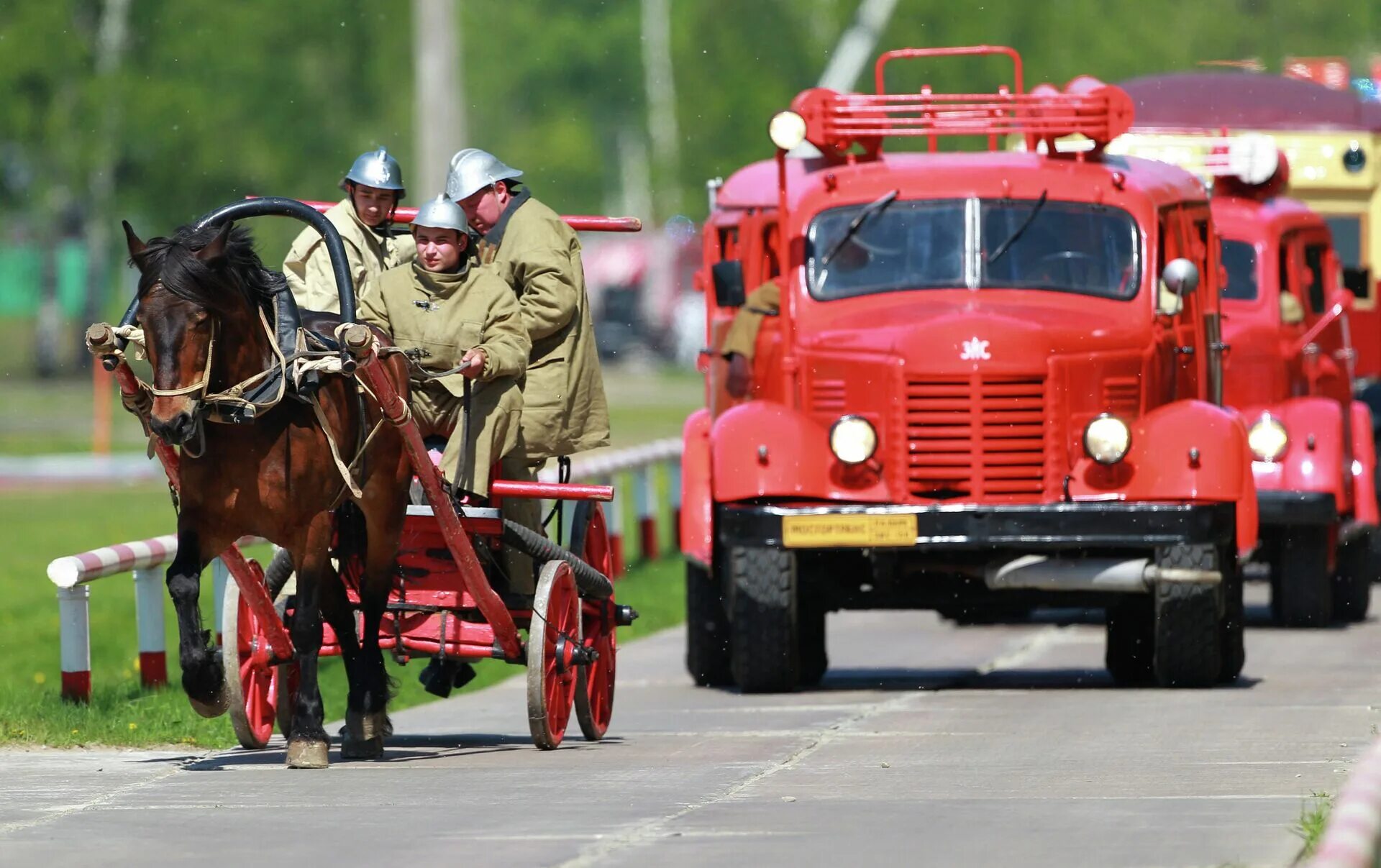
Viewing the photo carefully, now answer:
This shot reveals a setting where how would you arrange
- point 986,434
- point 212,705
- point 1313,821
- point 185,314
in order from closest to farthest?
point 1313,821, point 185,314, point 212,705, point 986,434

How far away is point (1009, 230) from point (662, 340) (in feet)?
184

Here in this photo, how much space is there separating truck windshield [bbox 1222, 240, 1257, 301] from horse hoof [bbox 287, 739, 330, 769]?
9903 mm

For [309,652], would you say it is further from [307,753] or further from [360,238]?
[360,238]

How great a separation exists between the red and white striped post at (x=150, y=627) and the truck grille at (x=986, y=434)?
386cm

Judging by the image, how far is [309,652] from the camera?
11.7 meters

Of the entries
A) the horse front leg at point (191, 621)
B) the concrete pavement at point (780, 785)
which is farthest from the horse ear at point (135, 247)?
the concrete pavement at point (780, 785)

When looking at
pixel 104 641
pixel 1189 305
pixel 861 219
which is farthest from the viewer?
pixel 104 641

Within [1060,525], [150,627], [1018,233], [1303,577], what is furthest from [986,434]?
[1303,577]

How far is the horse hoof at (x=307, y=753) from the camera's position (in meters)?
11.7

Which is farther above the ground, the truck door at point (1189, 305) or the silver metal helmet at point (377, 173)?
the silver metal helmet at point (377, 173)

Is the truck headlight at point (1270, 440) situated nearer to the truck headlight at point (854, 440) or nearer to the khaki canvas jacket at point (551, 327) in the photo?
the truck headlight at point (854, 440)

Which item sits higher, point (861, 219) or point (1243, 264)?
point (861, 219)

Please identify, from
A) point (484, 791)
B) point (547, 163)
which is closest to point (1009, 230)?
point (484, 791)

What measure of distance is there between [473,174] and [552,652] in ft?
6.93
